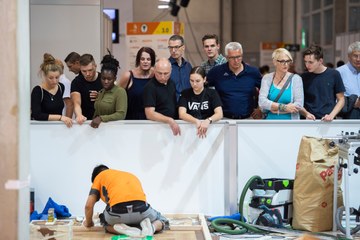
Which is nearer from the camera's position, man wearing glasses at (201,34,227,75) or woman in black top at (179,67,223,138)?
woman in black top at (179,67,223,138)

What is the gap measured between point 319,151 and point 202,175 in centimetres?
130

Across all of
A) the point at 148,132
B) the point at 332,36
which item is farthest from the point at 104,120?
the point at 332,36

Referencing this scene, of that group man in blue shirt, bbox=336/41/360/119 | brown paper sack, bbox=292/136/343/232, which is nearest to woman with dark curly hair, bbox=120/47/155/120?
brown paper sack, bbox=292/136/343/232

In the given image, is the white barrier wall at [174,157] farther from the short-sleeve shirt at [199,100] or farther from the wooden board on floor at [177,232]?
the wooden board on floor at [177,232]

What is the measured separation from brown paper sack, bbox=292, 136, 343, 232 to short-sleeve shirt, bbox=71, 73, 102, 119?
2272 mm

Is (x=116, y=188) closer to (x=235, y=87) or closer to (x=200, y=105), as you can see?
(x=200, y=105)

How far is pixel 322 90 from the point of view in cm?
795

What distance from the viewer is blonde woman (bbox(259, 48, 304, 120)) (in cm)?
784

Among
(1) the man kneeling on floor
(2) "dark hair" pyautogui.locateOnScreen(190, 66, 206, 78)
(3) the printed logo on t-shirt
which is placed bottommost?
(1) the man kneeling on floor

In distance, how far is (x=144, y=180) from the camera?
7.92 m

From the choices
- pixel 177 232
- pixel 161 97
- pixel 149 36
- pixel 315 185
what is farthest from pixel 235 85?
pixel 149 36

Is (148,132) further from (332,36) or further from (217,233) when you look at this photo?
(332,36)

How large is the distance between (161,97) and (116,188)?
137 cm

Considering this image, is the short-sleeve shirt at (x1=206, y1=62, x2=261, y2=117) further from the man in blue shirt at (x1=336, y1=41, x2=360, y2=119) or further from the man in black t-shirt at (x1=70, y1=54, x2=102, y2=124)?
the man in black t-shirt at (x1=70, y1=54, x2=102, y2=124)
